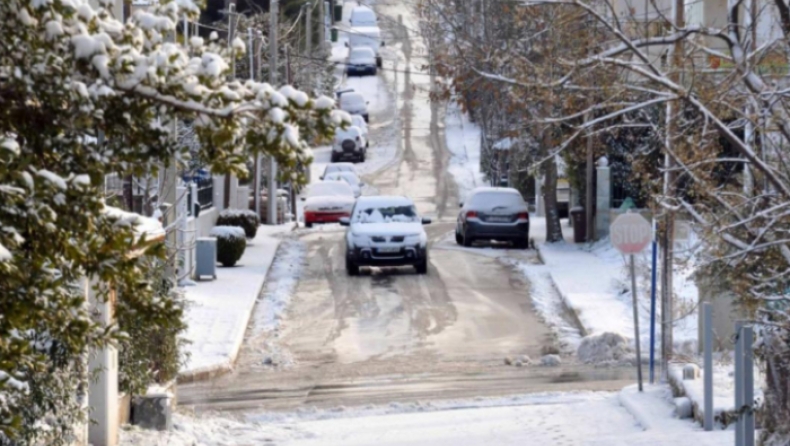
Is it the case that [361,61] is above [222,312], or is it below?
above

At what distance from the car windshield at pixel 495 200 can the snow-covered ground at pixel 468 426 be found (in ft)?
54.7

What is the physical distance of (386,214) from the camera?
29125 mm

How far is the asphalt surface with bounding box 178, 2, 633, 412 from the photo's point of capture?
56.6 ft

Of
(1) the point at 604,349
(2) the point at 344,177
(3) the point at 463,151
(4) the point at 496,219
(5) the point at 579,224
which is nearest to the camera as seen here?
(1) the point at 604,349

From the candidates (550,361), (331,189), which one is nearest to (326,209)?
(331,189)

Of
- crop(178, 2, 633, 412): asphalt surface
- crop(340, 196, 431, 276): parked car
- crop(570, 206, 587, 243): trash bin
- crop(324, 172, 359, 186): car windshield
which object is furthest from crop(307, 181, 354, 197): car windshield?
crop(340, 196, 431, 276): parked car

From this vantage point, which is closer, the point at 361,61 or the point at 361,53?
the point at 361,61

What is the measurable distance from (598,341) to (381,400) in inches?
186

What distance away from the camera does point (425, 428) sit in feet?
46.2

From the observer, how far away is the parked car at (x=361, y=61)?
253ft

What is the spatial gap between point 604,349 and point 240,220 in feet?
50.3

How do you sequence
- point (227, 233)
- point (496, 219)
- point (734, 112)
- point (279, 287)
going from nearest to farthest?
point (734, 112) < point (279, 287) < point (227, 233) < point (496, 219)

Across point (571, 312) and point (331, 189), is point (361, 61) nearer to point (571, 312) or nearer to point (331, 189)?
point (331, 189)

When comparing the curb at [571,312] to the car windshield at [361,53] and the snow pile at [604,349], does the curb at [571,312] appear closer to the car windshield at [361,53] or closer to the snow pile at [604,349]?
the snow pile at [604,349]
